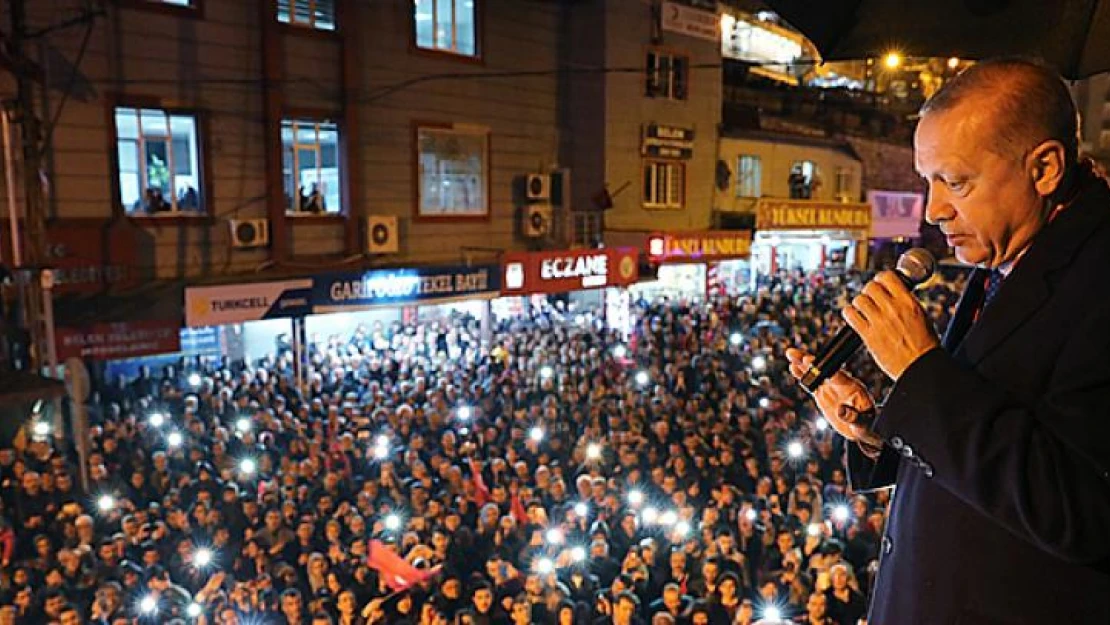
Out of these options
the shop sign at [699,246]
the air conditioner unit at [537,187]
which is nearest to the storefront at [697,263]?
the shop sign at [699,246]

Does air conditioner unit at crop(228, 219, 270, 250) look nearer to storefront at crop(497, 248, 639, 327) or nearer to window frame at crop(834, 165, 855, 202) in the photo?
storefront at crop(497, 248, 639, 327)

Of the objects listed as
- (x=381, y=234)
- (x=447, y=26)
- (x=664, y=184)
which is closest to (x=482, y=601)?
(x=381, y=234)

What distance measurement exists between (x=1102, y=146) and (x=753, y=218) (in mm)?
18856

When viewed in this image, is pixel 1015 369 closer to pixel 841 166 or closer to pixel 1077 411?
pixel 1077 411

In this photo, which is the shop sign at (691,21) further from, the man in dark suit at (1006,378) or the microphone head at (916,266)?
the man in dark suit at (1006,378)

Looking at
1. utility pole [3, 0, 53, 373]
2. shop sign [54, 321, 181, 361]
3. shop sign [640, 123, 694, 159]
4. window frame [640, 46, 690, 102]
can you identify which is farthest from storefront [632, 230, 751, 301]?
utility pole [3, 0, 53, 373]

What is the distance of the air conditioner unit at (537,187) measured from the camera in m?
17.4

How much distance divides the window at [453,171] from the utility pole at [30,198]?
21.0ft

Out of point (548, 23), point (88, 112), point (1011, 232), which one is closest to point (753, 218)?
point (548, 23)

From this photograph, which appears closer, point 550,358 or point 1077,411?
point 1077,411

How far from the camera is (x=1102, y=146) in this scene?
314 cm

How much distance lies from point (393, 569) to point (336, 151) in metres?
8.56

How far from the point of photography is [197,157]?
12859 mm

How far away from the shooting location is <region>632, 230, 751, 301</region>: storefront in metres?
18.4
